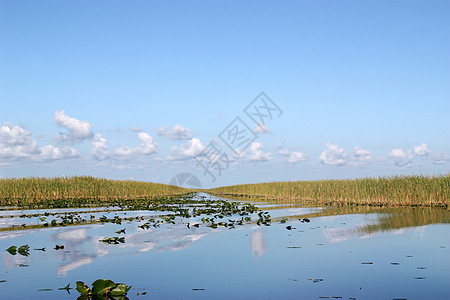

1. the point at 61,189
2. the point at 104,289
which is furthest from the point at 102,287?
the point at 61,189

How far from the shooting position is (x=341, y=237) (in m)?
13.0

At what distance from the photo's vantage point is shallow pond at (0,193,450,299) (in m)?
6.82

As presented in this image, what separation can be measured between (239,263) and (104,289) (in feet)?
11.7

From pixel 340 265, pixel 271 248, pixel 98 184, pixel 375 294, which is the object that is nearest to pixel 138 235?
pixel 271 248

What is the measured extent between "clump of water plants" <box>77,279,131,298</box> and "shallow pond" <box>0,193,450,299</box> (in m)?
0.20

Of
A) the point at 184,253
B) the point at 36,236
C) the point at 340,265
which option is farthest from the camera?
the point at 36,236

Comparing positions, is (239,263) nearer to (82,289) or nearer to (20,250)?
(82,289)

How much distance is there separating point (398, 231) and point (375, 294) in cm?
868

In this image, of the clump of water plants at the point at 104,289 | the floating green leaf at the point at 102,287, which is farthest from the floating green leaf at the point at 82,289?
the floating green leaf at the point at 102,287

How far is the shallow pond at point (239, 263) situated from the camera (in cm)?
682

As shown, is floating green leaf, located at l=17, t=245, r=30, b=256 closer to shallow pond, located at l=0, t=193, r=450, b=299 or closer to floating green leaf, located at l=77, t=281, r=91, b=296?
shallow pond, located at l=0, t=193, r=450, b=299

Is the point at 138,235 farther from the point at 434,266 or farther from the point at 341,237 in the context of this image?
the point at 434,266

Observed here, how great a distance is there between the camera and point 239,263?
8984mm

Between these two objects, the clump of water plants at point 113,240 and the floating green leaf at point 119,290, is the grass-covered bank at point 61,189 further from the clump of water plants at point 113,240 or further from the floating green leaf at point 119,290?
the floating green leaf at point 119,290
